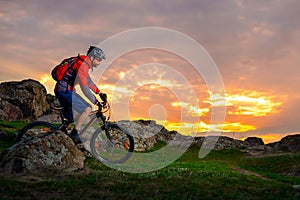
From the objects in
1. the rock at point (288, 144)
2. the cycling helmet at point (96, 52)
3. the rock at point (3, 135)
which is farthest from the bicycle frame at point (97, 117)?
the rock at point (288, 144)

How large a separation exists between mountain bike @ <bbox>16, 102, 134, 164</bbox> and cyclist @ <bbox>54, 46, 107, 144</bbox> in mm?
530

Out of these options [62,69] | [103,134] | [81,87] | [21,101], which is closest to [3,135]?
[103,134]

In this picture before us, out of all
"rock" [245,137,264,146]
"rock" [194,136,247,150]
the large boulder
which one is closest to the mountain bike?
"rock" [194,136,247,150]

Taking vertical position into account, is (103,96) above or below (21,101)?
below

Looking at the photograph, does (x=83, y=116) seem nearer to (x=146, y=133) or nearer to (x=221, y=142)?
(x=146, y=133)

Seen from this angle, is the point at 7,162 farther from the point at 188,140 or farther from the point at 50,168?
the point at 188,140

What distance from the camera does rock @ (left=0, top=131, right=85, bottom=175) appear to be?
52.4 ft

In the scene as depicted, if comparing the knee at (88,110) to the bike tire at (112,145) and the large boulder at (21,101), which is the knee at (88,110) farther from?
the large boulder at (21,101)

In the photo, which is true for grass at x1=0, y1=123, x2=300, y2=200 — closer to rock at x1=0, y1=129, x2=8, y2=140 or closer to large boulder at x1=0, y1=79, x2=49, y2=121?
rock at x1=0, y1=129, x2=8, y2=140

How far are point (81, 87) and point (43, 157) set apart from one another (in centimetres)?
375

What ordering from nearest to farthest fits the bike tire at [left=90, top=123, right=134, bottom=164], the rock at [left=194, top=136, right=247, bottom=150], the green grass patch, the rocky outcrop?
the bike tire at [left=90, top=123, right=134, bottom=164] < the green grass patch < the rocky outcrop < the rock at [left=194, top=136, right=247, bottom=150]

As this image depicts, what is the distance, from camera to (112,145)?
62.7 feet

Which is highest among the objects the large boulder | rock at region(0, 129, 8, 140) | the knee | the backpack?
the large boulder

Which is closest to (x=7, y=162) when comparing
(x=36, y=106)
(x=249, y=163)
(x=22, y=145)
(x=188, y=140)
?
(x=22, y=145)
